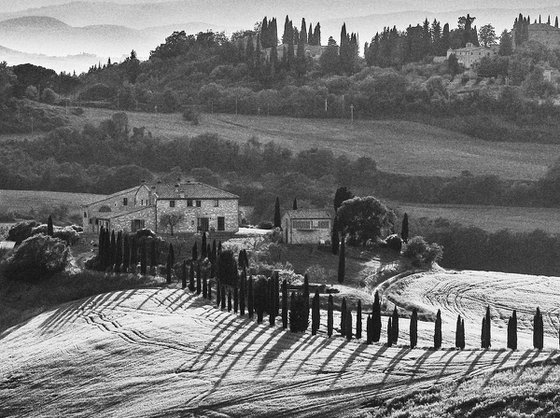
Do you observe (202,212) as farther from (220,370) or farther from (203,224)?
(220,370)

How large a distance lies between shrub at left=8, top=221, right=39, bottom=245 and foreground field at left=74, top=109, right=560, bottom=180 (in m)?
70.4

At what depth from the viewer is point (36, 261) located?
292 feet

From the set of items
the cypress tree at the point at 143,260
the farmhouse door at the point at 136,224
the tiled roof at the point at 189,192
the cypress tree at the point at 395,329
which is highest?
the tiled roof at the point at 189,192

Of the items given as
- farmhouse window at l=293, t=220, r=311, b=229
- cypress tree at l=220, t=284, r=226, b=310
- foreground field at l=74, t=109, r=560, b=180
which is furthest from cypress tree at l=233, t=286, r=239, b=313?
foreground field at l=74, t=109, r=560, b=180

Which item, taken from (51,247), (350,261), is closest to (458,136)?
(350,261)

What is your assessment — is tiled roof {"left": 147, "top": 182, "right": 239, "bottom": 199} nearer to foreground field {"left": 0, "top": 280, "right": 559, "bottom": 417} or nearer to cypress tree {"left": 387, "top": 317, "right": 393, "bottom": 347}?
foreground field {"left": 0, "top": 280, "right": 559, "bottom": 417}

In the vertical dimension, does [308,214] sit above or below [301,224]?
above

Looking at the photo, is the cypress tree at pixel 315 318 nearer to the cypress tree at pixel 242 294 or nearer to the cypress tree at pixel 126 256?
the cypress tree at pixel 242 294

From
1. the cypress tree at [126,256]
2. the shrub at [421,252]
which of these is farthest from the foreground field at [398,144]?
the cypress tree at [126,256]

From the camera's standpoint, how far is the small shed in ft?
334

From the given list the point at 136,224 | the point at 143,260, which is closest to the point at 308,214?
the point at 136,224

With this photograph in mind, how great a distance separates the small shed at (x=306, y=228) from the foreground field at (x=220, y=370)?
1094 inches

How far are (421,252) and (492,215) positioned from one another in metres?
43.6

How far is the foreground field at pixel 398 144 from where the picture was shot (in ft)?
560
